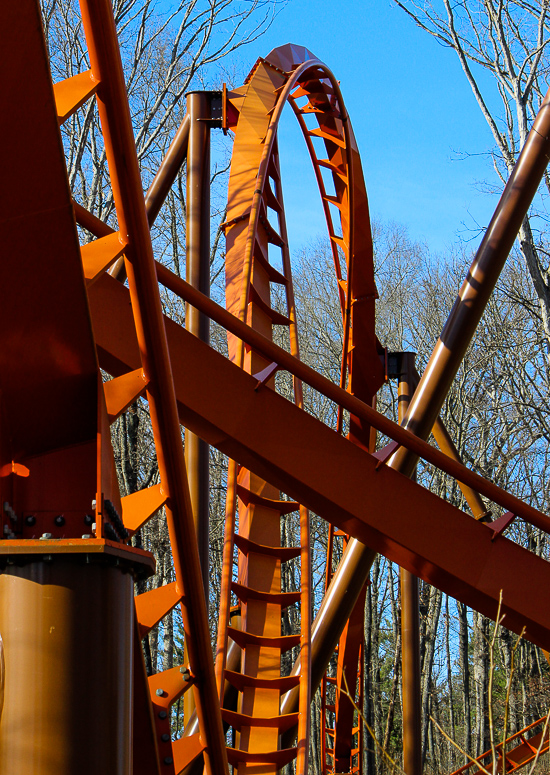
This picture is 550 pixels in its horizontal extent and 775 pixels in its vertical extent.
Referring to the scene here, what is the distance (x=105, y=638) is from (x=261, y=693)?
376 cm

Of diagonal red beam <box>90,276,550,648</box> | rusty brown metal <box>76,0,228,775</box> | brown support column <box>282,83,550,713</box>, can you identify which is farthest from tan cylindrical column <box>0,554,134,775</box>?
brown support column <box>282,83,550,713</box>

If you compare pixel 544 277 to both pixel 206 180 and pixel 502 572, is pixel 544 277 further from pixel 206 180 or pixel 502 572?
pixel 502 572

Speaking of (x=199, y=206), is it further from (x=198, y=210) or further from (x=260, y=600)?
(x=260, y=600)

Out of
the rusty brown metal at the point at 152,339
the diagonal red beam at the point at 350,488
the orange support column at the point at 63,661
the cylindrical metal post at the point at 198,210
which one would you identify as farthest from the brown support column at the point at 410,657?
the orange support column at the point at 63,661

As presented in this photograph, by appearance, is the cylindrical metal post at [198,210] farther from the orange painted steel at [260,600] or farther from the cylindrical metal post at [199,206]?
the orange painted steel at [260,600]

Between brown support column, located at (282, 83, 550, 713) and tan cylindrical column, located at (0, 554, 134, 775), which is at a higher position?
brown support column, located at (282, 83, 550, 713)

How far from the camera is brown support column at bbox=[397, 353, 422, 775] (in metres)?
8.72

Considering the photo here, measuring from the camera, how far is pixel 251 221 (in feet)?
20.3

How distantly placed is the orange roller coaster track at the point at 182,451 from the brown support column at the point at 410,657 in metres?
0.04

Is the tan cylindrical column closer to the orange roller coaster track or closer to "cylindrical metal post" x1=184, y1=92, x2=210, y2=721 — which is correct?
the orange roller coaster track

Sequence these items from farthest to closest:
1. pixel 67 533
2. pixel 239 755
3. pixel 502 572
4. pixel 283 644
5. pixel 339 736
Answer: pixel 339 736 → pixel 283 644 → pixel 239 755 → pixel 502 572 → pixel 67 533

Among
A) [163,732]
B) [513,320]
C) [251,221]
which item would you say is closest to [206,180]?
[251,221]

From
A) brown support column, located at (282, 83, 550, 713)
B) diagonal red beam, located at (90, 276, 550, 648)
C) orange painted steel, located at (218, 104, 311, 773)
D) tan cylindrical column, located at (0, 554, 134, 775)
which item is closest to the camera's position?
tan cylindrical column, located at (0, 554, 134, 775)

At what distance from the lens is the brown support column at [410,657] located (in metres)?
8.72
